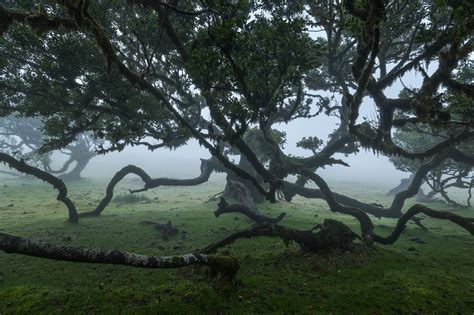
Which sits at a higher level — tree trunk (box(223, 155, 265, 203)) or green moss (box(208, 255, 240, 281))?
tree trunk (box(223, 155, 265, 203))

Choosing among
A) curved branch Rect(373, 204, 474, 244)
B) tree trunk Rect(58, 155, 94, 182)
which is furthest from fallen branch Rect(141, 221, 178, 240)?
tree trunk Rect(58, 155, 94, 182)

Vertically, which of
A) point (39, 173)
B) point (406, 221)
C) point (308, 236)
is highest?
point (39, 173)

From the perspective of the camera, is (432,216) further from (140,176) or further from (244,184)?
(140,176)

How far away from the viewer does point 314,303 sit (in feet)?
22.0

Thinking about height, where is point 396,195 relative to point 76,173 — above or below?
above

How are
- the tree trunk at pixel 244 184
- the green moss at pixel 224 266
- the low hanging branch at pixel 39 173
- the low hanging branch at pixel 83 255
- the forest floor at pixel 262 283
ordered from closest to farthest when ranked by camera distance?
the low hanging branch at pixel 83 255
the forest floor at pixel 262 283
the green moss at pixel 224 266
the low hanging branch at pixel 39 173
the tree trunk at pixel 244 184

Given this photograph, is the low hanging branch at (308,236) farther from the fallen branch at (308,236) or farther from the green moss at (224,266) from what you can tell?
the green moss at (224,266)

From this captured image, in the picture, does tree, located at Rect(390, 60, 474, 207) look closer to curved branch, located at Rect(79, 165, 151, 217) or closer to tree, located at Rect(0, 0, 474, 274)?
tree, located at Rect(0, 0, 474, 274)

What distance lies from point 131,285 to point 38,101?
1047cm

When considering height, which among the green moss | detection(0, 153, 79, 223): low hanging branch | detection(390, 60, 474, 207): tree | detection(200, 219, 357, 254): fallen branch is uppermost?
detection(390, 60, 474, 207): tree

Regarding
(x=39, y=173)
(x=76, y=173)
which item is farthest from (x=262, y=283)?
(x=76, y=173)

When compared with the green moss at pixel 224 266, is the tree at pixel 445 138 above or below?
above

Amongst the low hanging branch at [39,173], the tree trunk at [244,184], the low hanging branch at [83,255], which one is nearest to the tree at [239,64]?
the low hanging branch at [39,173]

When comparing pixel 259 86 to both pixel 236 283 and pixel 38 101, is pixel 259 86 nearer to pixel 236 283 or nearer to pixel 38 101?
pixel 236 283
